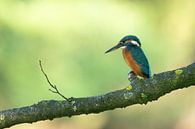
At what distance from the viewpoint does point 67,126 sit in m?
13.2

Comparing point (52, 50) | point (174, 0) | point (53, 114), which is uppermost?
point (174, 0)

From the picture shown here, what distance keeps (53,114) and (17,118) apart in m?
0.17

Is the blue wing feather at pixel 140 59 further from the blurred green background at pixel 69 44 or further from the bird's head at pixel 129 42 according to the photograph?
the blurred green background at pixel 69 44

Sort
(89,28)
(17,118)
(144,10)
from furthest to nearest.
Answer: (144,10), (89,28), (17,118)

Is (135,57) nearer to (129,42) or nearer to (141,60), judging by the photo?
(141,60)

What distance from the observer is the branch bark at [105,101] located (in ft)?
11.0

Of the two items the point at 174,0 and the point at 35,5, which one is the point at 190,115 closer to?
the point at 174,0

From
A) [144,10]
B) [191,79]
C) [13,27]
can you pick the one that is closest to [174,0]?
[144,10]

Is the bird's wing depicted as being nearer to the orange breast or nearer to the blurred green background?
the orange breast

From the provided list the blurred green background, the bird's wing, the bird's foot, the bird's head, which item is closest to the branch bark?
the bird's foot

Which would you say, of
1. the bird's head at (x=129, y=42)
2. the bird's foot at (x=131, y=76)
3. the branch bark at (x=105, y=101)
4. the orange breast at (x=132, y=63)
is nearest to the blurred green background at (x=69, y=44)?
the bird's head at (x=129, y=42)

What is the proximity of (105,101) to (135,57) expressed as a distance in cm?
90

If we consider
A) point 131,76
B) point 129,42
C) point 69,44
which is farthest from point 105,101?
point 69,44

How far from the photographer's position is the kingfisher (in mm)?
3994
